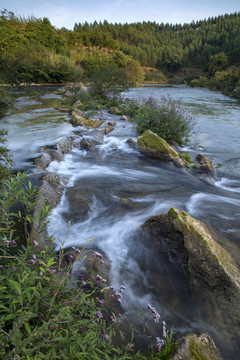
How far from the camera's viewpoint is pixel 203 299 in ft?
9.41

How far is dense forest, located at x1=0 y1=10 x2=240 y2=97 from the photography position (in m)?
16.2

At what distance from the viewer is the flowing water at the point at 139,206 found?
2.79 meters

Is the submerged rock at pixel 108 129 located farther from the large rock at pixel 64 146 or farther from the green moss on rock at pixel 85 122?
the large rock at pixel 64 146

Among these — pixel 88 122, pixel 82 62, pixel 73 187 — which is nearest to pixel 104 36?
pixel 82 62

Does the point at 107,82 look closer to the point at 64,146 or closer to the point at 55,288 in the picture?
the point at 64,146

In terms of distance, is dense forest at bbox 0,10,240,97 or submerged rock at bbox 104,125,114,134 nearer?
submerged rock at bbox 104,125,114,134

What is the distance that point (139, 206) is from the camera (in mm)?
5098

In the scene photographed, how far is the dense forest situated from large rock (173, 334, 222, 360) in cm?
423

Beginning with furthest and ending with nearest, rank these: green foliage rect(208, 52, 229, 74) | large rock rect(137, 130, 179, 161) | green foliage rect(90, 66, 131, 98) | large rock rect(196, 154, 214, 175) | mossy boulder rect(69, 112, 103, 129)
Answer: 1. green foliage rect(208, 52, 229, 74)
2. green foliage rect(90, 66, 131, 98)
3. mossy boulder rect(69, 112, 103, 129)
4. large rock rect(137, 130, 179, 161)
5. large rock rect(196, 154, 214, 175)

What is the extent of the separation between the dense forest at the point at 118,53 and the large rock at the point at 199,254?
11.9ft

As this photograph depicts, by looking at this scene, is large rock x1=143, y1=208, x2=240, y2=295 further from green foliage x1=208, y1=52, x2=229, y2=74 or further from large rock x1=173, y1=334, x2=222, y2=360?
green foliage x1=208, y1=52, x2=229, y2=74

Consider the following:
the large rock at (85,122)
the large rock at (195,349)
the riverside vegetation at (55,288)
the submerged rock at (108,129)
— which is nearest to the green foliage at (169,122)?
the riverside vegetation at (55,288)

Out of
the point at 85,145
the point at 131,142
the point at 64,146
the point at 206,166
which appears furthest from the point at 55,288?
the point at 131,142

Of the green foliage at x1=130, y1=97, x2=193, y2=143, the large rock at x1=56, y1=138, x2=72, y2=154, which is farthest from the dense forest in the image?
the green foliage at x1=130, y1=97, x2=193, y2=143
